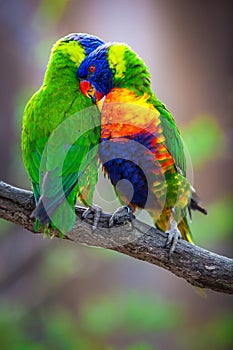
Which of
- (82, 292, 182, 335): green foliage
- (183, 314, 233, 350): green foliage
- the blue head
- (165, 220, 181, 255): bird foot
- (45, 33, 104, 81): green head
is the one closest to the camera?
the blue head

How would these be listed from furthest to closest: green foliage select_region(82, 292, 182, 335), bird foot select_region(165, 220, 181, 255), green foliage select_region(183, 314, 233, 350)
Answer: green foliage select_region(183, 314, 233, 350) < green foliage select_region(82, 292, 182, 335) < bird foot select_region(165, 220, 181, 255)

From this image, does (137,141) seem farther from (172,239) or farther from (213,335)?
(213,335)

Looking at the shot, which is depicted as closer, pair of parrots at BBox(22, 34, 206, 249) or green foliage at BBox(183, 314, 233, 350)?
pair of parrots at BBox(22, 34, 206, 249)

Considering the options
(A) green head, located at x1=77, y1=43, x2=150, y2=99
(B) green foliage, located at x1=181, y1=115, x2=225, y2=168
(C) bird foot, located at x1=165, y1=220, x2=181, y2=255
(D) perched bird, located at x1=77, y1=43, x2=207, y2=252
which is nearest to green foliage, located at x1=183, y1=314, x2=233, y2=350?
(B) green foliage, located at x1=181, y1=115, x2=225, y2=168

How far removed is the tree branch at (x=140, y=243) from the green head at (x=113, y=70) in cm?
35

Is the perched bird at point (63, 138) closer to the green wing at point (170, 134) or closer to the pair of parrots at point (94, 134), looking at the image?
Result: the pair of parrots at point (94, 134)

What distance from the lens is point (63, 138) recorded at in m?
1.17

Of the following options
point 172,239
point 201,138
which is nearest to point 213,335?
point 201,138

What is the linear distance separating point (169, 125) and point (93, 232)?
1.16 feet

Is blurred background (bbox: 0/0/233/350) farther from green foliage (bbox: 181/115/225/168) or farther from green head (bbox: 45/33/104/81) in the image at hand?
green head (bbox: 45/33/104/81)

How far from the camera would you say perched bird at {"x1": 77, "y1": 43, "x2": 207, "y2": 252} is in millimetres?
1148

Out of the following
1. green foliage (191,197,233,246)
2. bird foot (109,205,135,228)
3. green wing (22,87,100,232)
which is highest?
green wing (22,87,100,232)

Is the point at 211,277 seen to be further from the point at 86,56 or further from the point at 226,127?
the point at 226,127

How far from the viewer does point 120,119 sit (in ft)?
4.07
